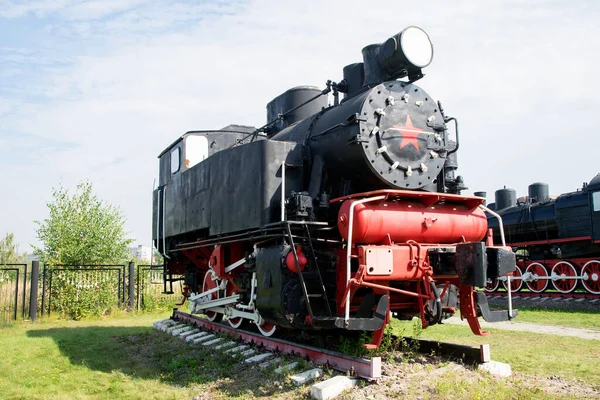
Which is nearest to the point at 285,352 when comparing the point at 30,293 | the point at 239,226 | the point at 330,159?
the point at 239,226

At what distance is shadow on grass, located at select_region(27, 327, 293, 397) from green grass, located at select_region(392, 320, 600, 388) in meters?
2.29

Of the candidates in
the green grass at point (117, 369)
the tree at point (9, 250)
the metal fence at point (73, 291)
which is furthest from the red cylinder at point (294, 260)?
the tree at point (9, 250)

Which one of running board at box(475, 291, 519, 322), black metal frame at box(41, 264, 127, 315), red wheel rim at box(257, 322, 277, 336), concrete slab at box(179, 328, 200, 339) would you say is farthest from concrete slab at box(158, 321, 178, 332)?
running board at box(475, 291, 519, 322)

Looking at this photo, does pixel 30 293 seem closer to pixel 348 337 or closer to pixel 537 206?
pixel 348 337

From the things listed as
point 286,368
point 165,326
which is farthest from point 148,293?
point 286,368

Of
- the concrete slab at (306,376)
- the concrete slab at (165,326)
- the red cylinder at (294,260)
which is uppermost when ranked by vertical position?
the red cylinder at (294,260)

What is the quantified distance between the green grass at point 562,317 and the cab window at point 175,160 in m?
7.79

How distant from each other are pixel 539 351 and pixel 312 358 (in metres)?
3.34

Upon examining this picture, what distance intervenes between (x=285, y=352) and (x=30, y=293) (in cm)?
917

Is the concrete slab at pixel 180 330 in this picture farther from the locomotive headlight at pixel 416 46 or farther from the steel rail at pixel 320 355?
the locomotive headlight at pixel 416 46

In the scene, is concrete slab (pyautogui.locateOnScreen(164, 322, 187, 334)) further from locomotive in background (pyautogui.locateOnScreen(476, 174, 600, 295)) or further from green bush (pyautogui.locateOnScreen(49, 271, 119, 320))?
locomotive in background (pyautogui.locateOnScreen(476, 174, 600, 295))

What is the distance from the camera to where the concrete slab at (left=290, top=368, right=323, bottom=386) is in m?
5.15

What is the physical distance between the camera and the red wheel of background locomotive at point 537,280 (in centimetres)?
1597

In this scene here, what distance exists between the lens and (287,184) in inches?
255
